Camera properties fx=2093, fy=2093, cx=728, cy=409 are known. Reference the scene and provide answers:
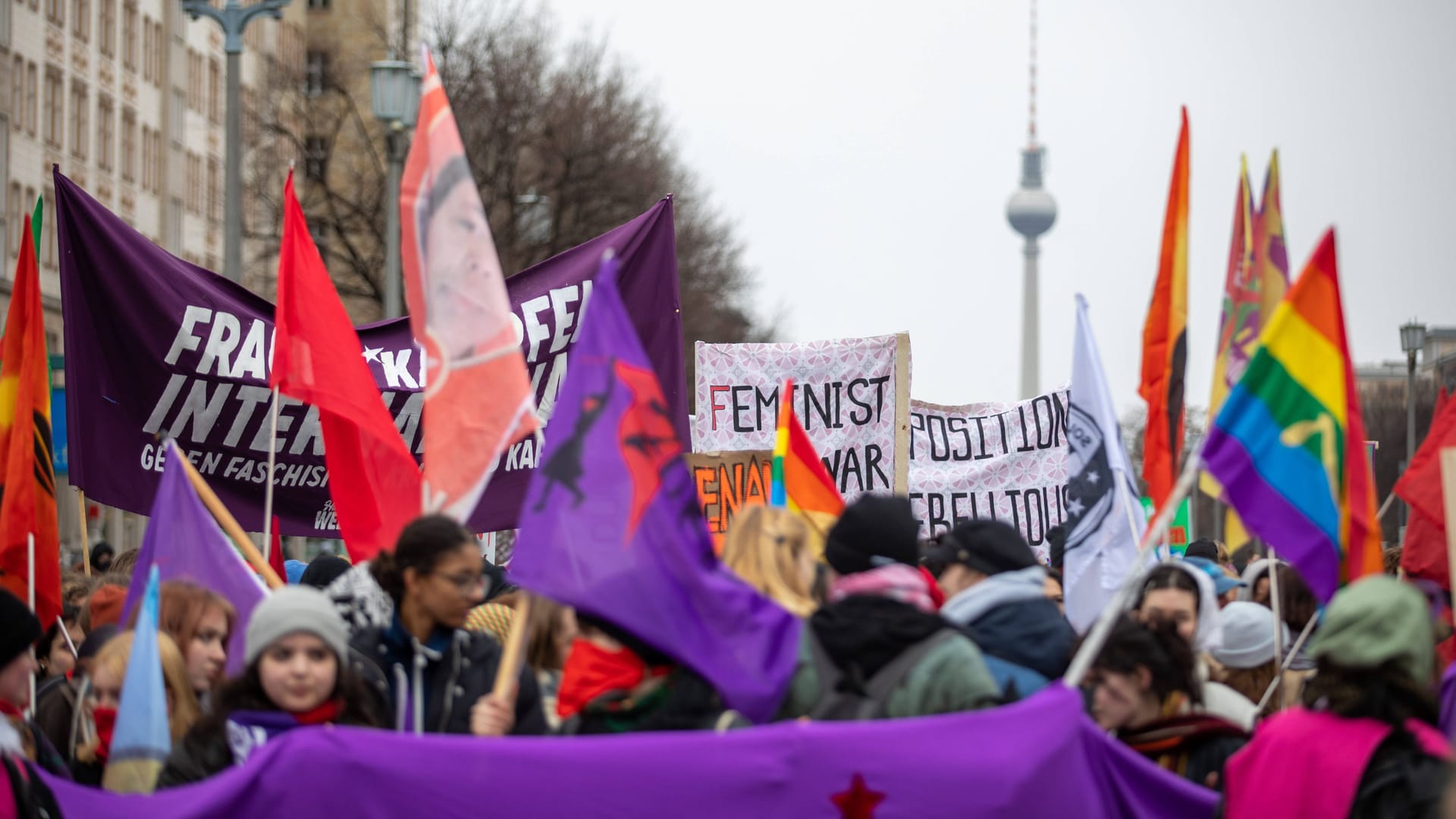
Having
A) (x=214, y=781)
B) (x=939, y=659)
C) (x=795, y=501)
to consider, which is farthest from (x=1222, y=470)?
(x=795, y=501)

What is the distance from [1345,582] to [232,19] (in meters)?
14.0

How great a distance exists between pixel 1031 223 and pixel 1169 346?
15300 cm

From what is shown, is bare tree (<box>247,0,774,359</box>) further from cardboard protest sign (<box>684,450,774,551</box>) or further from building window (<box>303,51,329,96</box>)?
cardboard protest sign (<box>684,450,774,551</box>)

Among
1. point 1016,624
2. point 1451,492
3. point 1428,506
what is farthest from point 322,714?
point 1428,506

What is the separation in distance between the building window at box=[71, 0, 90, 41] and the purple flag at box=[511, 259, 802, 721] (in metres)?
44.3

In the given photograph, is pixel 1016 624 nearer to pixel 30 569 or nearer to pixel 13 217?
pixel 30 569

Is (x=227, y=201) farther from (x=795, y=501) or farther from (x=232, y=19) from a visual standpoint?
(x=795, y=501)

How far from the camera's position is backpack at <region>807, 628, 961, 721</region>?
4828 millimetres

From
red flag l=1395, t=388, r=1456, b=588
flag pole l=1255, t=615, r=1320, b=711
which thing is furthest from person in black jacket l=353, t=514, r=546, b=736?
red flag l=1395, t=388, r=1456, b=588

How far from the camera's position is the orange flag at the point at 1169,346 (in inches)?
279

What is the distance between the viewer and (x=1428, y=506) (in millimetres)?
7273

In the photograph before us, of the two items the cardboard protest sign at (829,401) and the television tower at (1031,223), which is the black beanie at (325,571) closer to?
the cardboard protest sign at (829,401)

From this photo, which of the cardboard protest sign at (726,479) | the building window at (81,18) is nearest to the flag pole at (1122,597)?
the cardboard protest sign at (726,479)

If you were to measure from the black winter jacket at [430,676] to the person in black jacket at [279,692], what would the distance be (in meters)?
0.14
